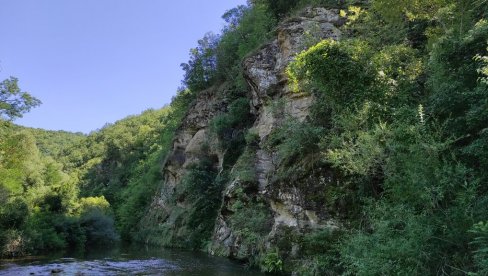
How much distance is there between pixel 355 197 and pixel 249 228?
8157 millimetres

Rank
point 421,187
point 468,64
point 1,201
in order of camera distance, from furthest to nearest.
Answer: point 1,201 < point 468,64 < point 421,187

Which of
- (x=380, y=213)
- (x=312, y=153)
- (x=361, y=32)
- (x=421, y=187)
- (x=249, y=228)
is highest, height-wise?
(x=361, y=32)

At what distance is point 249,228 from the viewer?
71.5 ft

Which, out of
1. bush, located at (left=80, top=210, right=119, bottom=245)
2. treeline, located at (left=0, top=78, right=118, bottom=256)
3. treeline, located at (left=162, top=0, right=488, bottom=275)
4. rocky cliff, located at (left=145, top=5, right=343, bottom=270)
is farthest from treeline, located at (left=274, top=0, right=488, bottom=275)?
bush, located at (left=80, top=210, right=119, bottom=245)

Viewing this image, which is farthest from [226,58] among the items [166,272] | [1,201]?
[166,272]

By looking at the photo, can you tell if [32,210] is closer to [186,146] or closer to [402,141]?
[186,146]

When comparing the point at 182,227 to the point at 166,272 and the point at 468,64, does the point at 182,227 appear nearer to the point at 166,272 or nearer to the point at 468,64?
the point at 166,272

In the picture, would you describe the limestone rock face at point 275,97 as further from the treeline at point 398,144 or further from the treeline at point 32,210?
the treeline at point 32,210

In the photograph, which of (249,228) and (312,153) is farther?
(249,228)

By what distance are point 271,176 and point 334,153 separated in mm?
8241

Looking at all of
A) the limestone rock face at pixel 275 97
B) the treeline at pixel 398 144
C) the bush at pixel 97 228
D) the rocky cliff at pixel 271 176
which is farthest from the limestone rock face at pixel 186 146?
the treeline at pixel 398 144

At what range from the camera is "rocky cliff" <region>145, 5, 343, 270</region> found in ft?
56.3

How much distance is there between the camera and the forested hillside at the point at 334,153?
10258 millimetres

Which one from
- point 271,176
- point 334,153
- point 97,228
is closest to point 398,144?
point 334,153
